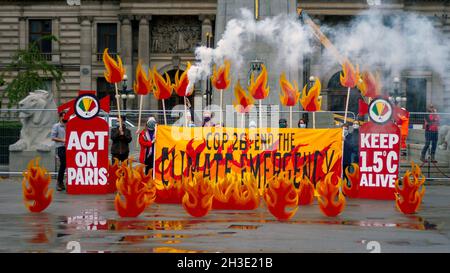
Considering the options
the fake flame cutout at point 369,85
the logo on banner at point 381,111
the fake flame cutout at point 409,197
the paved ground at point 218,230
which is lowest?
the paved ground at point 218,230

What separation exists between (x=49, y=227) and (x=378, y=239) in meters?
4.87

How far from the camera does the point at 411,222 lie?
663 inches

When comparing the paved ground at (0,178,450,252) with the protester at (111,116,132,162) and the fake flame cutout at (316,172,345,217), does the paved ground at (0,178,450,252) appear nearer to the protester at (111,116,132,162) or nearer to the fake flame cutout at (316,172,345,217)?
→ the fake flame cutout at (316,172,345,217)

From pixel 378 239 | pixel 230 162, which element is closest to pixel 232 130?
pixel 230 162

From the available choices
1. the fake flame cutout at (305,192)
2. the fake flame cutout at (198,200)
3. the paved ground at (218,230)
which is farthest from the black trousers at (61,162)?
the fake flame cutout at (198,200)

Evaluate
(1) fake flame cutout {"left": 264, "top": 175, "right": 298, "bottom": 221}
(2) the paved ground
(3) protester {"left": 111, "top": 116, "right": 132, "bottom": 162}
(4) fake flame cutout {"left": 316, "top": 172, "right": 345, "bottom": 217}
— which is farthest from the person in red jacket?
(1) fake flame cutout {"left": 264, "top": 175, "right": 298, "bottom": 221}

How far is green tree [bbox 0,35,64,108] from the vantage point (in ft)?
197

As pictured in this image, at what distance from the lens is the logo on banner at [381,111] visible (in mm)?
21359

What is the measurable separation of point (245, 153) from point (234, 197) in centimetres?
234

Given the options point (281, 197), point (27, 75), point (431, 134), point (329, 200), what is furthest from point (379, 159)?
point (27, 75)

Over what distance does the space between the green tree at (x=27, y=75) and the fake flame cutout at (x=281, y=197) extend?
41551mm

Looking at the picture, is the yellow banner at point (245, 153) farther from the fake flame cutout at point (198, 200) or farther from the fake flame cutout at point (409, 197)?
the fake flame cutout at point (198, 200)

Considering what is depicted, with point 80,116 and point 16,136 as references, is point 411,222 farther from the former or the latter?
point 16,136

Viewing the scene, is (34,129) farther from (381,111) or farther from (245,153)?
(381,111)
